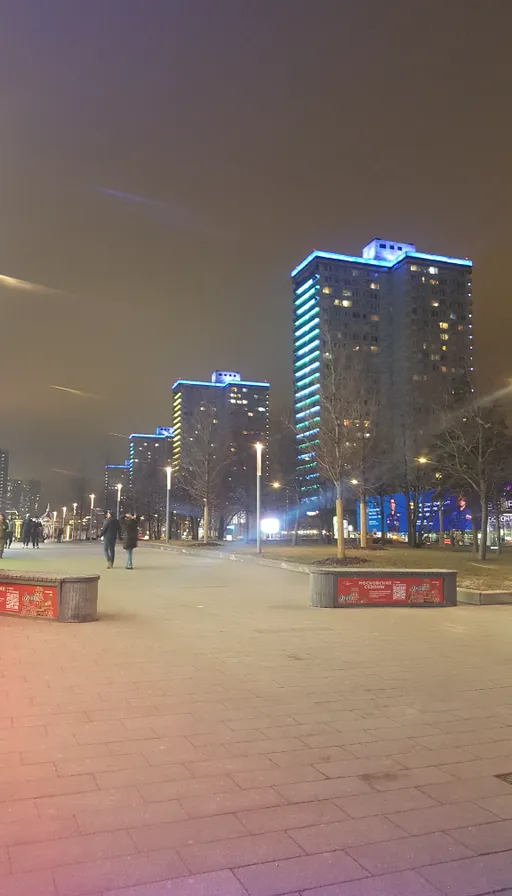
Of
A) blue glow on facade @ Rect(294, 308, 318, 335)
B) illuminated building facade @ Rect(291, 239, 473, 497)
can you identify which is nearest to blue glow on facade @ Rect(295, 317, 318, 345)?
illuminated building facade @ Rect(291, 239, 473, 497)

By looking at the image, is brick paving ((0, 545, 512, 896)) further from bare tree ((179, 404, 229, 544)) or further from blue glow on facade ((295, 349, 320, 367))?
blue glow on facade ((295, 349, 320, 367))

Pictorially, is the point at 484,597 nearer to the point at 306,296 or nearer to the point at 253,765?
the point at 253,765

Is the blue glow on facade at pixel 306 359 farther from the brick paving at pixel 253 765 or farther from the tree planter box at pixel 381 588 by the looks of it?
the brick paving at pixel 253 765

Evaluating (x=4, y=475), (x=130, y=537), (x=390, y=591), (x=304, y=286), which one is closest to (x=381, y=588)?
(x=390, y=591)

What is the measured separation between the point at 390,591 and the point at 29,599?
6959 millimetres

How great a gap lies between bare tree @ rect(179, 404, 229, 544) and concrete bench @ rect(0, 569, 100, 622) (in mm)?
30266

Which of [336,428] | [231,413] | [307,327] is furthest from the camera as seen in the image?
[307,327]

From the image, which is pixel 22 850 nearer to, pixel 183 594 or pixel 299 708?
pixel 299 708

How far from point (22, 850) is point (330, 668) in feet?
16.6

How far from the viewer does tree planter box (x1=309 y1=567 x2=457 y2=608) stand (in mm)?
13231

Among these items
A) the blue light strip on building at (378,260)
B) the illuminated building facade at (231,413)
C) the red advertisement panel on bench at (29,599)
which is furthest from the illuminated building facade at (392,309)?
the red advertisement panel on bench at (29,599)

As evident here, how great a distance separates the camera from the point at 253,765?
4.82 metres

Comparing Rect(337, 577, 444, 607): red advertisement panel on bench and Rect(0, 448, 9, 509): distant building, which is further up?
Rect(0, 448, 9, 509): distant building

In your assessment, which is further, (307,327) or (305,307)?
(305,307)
